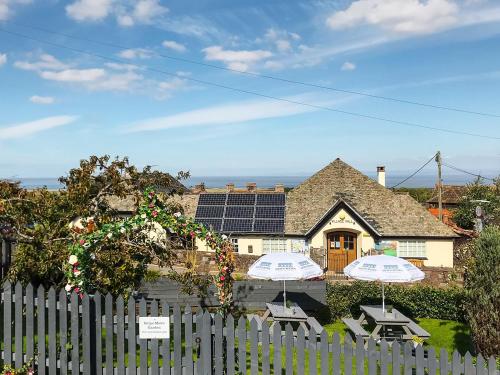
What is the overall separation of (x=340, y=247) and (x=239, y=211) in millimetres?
6862

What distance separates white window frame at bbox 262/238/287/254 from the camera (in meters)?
29.9

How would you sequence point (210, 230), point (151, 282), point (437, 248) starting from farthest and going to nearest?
point (437, 248) → point (151, 282) → point (210, 230)

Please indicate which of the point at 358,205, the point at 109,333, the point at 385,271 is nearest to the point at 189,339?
the point at 109,333

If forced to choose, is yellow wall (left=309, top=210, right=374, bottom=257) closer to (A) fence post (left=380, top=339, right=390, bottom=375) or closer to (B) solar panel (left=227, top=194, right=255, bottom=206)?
(B) solar panel (left=227, top=194, right=255, bottom=206)

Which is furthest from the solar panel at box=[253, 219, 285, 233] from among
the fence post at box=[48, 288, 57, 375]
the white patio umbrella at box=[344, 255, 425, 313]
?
the fence post at box=[48, 288, 57, 375]

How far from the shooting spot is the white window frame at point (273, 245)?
98.1ft

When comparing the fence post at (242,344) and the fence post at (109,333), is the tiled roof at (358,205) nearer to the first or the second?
the fence post at (242,344)

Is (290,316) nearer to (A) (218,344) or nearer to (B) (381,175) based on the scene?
(A) (218,344)

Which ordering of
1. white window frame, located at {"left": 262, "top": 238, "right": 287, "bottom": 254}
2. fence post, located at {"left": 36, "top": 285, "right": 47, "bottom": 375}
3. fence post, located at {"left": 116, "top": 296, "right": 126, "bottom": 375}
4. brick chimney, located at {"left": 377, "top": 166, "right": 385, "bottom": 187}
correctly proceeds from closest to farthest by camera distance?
fence post, located at {"left": 116, "top": 296, "right": 126, "bottom": 375}, fence post, located at {"left": 36, "top": 285, "right": 47, "bottom": 375}, white window frame, located at {"left": 262, "top": 238, "right": 287, "bottom": 254}, brick chimney, located at {"left": 377, "top": 166, "right": 385, "bottom": 187}

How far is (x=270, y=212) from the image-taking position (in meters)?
30.6

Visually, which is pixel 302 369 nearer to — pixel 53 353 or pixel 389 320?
pixel 53 353

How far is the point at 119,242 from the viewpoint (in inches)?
478

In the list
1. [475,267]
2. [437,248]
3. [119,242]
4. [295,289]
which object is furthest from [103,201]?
[437,248]

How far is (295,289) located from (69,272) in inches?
347
